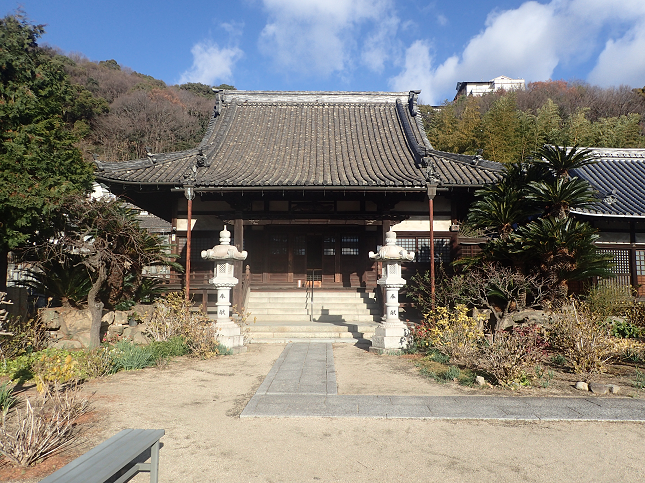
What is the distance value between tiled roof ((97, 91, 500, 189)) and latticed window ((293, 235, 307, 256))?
3.01 metres

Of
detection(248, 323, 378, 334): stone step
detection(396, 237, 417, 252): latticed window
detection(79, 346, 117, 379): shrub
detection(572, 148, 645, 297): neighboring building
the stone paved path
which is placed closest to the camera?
the stone paved path

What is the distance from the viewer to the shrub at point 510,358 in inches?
240

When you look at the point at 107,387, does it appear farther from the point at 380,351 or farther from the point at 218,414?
the point at 380,351

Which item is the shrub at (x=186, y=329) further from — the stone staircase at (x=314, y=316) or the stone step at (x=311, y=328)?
the stone step at (x=311, y=328)

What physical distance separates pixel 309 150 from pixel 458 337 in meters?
9.26

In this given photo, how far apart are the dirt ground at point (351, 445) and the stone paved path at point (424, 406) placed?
0.14m

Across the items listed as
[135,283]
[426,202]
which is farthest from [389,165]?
[135,283]

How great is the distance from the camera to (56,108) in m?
8.79

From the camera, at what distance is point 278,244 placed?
15141 millimetres

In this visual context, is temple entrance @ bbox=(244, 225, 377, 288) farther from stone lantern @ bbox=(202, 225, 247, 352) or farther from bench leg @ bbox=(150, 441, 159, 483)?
bench leg @ bbox=(150, 441, 159, 483)

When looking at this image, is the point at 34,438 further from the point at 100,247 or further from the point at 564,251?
the point at 564,251

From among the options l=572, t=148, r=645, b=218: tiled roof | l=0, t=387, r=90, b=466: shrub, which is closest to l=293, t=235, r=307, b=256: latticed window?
l=572, t=148, r=645, b=218: tiled roof

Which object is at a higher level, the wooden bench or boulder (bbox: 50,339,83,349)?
the wooden bench

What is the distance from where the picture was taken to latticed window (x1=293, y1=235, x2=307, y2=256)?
49.7 feet
